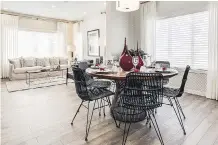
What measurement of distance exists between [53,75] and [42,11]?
2.59 m

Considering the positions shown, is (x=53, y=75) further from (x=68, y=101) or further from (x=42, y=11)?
(x=68, y=101)

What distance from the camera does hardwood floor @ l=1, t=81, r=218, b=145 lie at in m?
2.02

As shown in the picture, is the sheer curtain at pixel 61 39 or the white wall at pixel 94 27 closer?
the white wall at pixel 94 27

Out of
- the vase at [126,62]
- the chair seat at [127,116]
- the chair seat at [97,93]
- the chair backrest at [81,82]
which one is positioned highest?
the vase at [126,62]

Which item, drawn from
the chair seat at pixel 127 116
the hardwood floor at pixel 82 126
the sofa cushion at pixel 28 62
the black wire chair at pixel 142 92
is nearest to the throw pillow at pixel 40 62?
the sofa cushion at pixel 28 62

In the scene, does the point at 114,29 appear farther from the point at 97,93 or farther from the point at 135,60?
the point at 97,93

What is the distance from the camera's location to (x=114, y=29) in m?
4.99

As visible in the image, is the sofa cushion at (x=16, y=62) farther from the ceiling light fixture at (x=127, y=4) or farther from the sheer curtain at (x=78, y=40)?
the ceiling light fixture at (x=127, y=4)

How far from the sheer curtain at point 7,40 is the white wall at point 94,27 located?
2.90 metres

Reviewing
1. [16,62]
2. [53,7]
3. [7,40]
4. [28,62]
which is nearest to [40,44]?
[7,40]

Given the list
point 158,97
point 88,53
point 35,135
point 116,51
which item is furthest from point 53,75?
point 158,97

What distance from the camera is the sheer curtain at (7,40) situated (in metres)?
6.65

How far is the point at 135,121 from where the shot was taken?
2455 millimetres

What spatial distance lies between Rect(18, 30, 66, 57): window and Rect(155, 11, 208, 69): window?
5305mm
